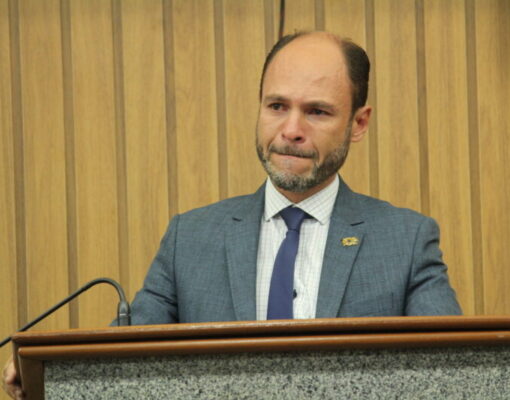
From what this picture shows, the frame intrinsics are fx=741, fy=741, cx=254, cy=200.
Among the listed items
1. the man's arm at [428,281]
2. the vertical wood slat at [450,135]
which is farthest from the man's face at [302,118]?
the vertical wood slat at [450,135]

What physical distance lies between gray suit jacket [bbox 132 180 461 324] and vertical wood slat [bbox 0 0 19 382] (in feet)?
2.43

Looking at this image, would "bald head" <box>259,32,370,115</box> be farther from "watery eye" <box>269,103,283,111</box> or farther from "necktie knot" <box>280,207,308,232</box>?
"necktie knot" <box>280,207,308,232</box>

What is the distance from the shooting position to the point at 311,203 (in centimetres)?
164

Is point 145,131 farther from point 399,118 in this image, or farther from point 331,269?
point 331,269

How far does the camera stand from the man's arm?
4.78 feet

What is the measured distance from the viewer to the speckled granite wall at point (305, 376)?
81 centimetres

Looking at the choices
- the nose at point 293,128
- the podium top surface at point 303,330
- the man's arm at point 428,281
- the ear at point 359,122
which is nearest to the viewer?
the podium top surface at point 303,330

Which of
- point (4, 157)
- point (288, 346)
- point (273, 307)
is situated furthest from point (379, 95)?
point (288, 346)

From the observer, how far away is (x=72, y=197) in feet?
7.13

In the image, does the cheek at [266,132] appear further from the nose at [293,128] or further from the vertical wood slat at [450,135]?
the vertical wood slat at [450,135]

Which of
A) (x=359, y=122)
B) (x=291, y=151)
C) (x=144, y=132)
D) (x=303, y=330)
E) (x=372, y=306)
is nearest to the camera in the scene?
(x=303, y=330)

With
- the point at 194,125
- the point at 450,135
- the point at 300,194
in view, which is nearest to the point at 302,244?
the point at 300,194

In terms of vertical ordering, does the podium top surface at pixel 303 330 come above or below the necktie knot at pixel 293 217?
below

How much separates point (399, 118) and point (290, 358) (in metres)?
1.48
